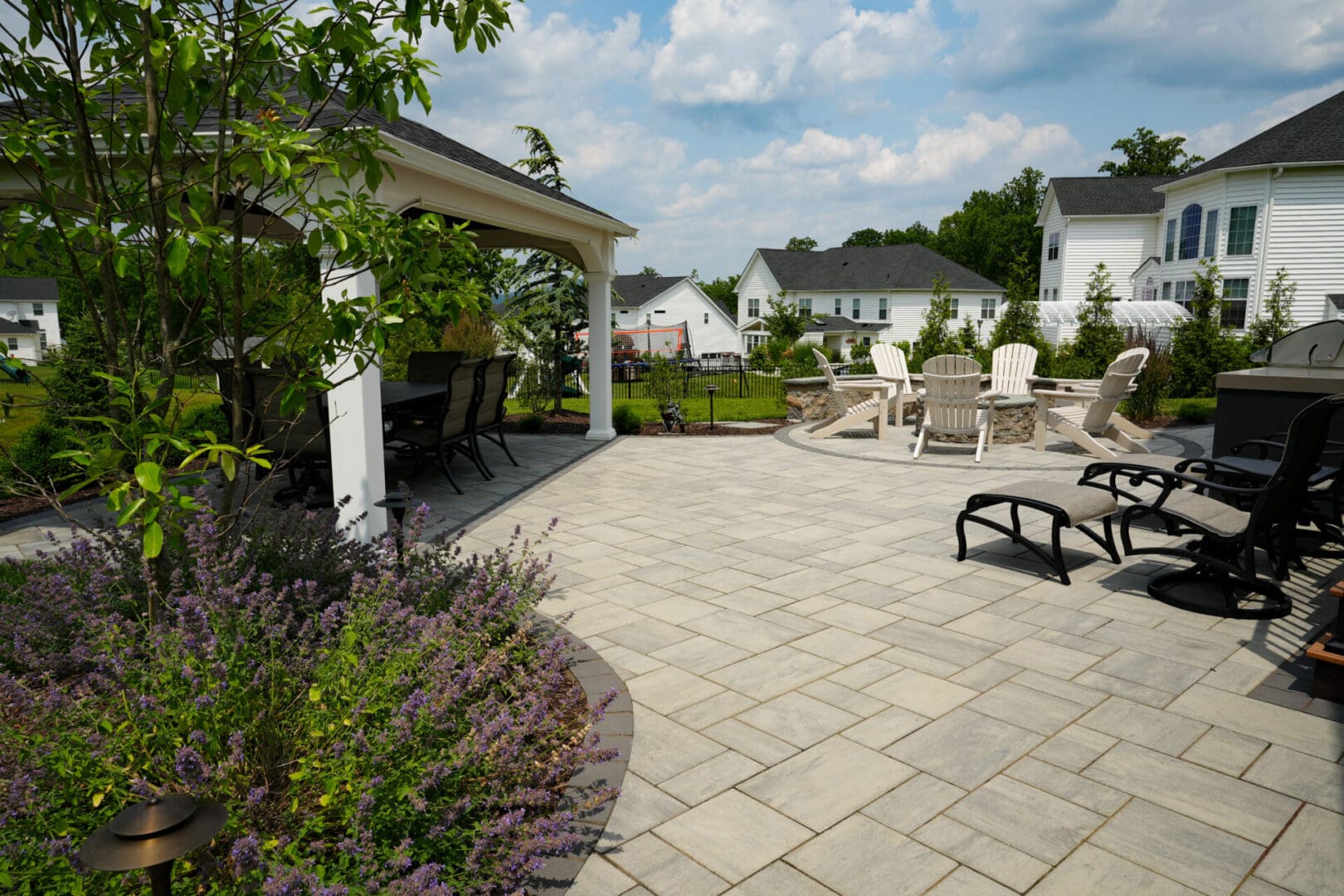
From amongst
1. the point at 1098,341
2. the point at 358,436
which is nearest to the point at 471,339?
the point at 358,436

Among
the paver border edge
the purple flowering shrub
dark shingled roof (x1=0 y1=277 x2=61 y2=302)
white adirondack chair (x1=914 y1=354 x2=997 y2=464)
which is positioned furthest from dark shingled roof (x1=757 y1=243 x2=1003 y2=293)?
dark shingled roof (x1=0 y1=277 x2=61 y2=302)

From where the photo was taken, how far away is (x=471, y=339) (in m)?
13.7

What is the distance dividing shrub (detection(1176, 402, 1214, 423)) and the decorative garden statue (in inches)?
310

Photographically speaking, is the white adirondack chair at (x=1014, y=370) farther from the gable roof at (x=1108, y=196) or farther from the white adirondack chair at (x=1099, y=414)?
the gable roof at (x=1108, y=196)

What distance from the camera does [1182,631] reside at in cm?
442

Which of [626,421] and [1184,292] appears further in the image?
[1184,292]

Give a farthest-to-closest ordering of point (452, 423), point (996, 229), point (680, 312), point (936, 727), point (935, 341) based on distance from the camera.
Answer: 1. point (996, 229)
2. point (680, 312)
3. point (935, 341)
4. point (452, 423)
5. point (936, 727)

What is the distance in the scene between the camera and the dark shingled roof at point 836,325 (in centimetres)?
5262

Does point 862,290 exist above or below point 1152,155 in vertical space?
below

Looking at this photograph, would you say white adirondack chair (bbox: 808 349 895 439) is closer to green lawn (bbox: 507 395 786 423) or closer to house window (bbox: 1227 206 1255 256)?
green lawn (bbox: 507 395 786 423)

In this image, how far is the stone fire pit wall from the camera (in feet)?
36.3

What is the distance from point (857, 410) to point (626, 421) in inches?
134

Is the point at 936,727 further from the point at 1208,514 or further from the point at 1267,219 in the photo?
the point at 1267,219

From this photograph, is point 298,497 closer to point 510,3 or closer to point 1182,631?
point 510,3
